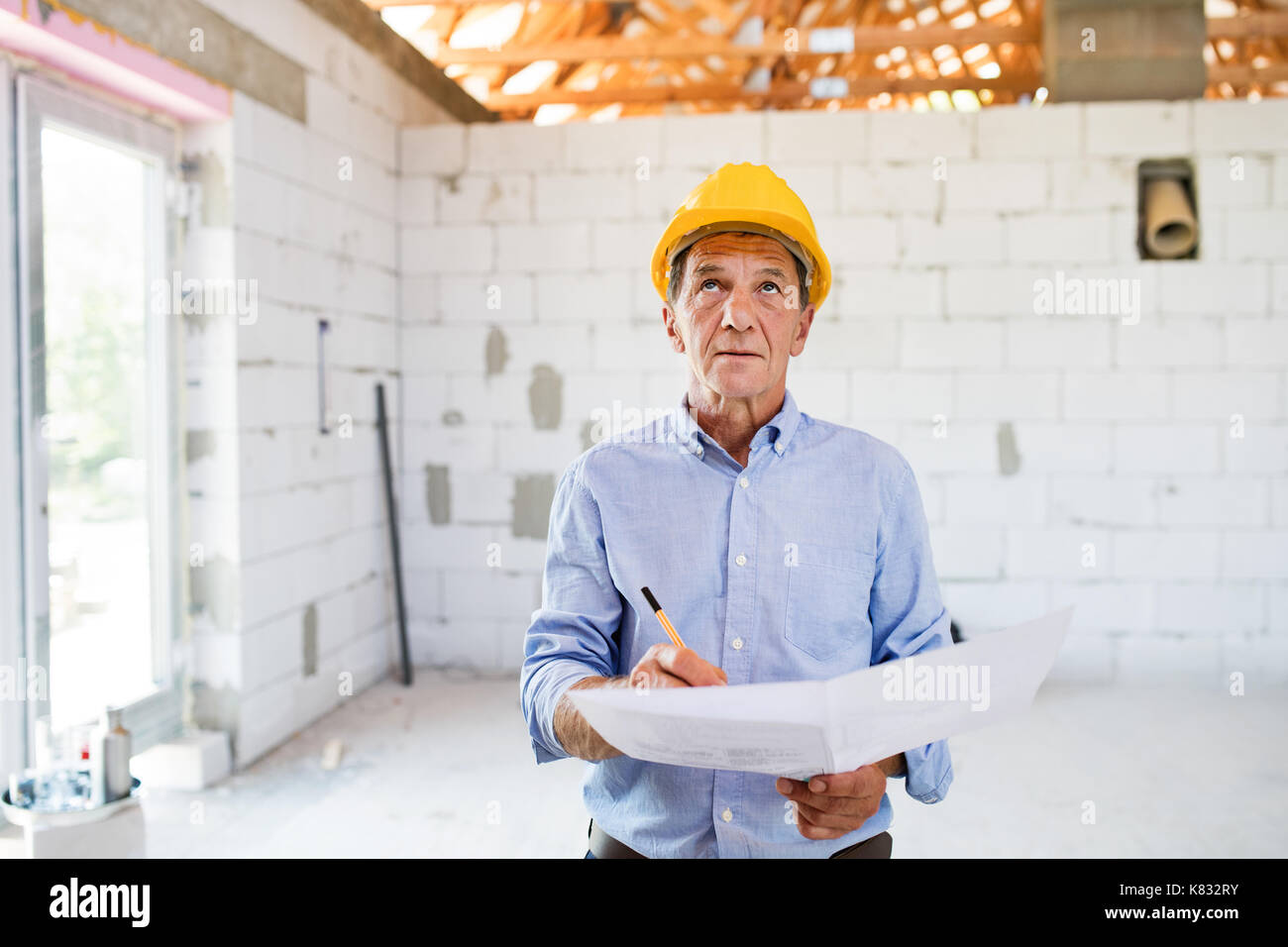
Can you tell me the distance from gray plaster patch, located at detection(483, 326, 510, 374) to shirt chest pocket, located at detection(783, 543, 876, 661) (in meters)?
3.57

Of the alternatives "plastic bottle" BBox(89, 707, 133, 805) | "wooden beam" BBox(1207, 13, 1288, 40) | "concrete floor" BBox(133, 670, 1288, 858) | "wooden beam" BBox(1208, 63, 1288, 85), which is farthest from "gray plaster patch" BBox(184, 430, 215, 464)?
"wooden beam" BBox(1208, 63, 1288, 85)

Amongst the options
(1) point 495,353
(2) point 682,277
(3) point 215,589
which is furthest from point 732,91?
(2) point 682,277

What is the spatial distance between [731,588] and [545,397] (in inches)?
138

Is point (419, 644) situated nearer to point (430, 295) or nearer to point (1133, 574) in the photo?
point (430, 295)

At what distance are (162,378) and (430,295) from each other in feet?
5.29

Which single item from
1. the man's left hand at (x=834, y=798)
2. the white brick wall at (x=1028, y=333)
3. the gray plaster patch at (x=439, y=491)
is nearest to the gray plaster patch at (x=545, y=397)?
the white brick wall at (x=1028, y=333)

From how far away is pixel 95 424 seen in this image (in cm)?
305

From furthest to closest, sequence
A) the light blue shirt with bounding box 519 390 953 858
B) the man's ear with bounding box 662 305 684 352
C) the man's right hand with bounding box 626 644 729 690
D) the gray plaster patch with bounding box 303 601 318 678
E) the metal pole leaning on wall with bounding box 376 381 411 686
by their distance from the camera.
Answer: the metal pole leaning on wall with bounding box 376 381 411 686 < the gray plaster patch with bounding box 303 601 318 678 < the man's ear with bounding box 662 305 684 352 < the light blue shirt with bounding box 519 390 953 858 < the man's right hand with bounding box 626 644 729 690

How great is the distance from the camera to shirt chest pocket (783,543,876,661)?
1.29 metres

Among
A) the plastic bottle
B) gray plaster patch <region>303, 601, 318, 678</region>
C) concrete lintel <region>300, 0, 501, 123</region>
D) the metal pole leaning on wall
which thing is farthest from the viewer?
the metal pole leaning on wall

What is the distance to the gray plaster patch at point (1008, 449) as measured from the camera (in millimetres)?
4480

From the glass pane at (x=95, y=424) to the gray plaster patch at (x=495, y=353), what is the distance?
1691mm

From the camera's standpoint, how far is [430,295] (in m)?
4.74

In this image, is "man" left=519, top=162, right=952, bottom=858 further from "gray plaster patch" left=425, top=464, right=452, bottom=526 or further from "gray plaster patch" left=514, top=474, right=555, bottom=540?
"gray plaster patch" left=425, top=464, right=452, bottom=526
